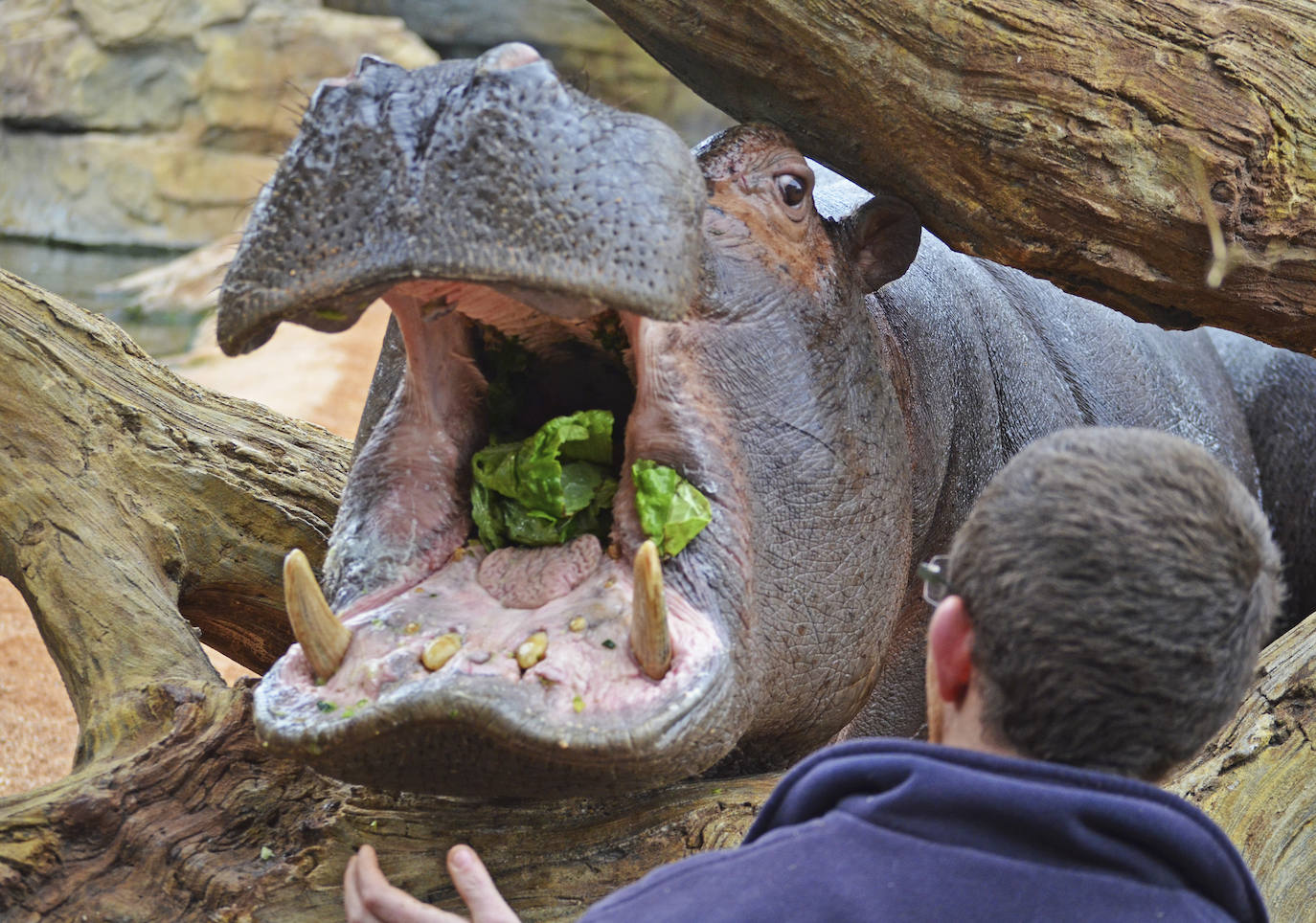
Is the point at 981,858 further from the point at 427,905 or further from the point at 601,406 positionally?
the point at 601,406

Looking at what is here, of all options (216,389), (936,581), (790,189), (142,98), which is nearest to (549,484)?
(790,189)

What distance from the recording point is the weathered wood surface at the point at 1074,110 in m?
2.52

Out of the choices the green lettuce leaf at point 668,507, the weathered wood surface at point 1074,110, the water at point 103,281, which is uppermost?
the weathered wood surface at point 1074,110

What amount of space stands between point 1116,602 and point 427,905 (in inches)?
46.9

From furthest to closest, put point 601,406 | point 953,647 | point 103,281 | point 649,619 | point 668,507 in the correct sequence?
point 103,281, point 601,406, point 668,507, point 649,619, point 953,647

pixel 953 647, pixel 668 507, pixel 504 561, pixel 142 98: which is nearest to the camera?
pixel 953 647

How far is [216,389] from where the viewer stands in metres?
7.55

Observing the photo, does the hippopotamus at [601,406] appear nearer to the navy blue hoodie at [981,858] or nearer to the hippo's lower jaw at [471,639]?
the hippo's lower jaw at [471,639]

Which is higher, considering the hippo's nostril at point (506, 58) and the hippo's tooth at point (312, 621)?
the hippo's nostril at point (506, 58)

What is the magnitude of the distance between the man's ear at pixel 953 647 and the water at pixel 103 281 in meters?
11.2

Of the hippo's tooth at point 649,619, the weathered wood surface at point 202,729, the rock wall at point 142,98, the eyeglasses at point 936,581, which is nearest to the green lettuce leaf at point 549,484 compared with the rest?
the hippo's tooth at point 649,619

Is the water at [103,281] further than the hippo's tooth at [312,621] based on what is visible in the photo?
Yes

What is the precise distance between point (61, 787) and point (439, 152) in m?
1.32

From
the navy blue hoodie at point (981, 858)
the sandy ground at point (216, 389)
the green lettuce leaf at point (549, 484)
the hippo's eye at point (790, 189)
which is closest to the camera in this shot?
the navy blue hoodie at point (981, 858)
